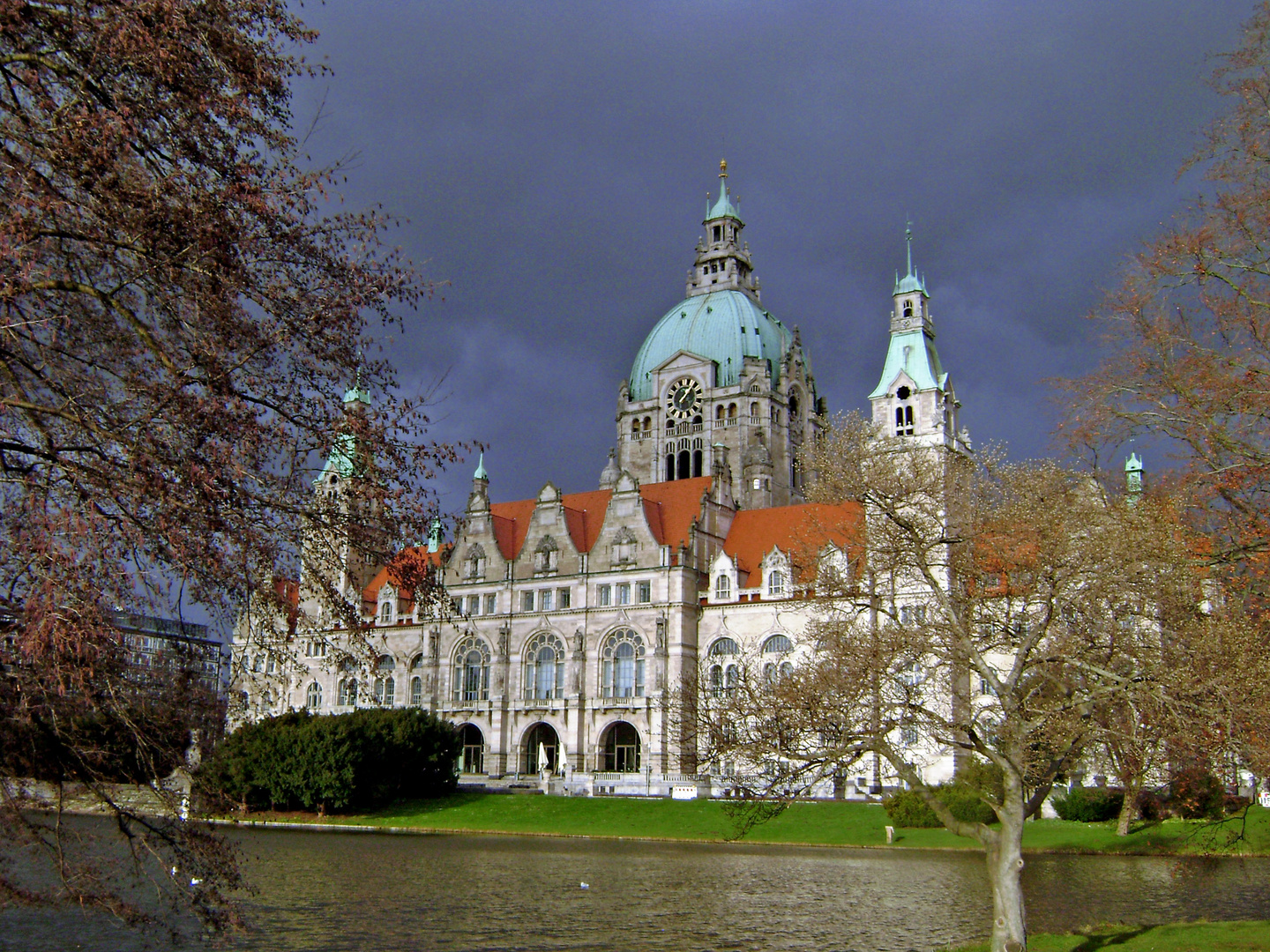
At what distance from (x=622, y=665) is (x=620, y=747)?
5.62 metres

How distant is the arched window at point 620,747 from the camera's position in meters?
74.9

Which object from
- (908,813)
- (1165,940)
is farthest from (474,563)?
(1165,940)

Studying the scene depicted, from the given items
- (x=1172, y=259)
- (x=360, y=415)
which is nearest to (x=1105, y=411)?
(x=1172, y=259)

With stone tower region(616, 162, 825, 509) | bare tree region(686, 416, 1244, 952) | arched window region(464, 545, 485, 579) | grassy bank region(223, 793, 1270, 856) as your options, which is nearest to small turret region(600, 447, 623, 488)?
stone tower region(616, 162, 825, 509)

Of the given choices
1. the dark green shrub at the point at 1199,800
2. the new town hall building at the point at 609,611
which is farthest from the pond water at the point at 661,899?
the new town hall building at the point at 609,611

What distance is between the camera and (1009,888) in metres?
18.4

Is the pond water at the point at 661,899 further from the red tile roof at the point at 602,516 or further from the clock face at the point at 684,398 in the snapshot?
the clock face at the point at 684,398

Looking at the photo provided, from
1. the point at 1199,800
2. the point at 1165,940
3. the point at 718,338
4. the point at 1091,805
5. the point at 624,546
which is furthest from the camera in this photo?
the point at 718,338

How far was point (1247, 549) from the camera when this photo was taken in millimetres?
16562

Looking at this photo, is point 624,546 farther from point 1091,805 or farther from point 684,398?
point 1091,805

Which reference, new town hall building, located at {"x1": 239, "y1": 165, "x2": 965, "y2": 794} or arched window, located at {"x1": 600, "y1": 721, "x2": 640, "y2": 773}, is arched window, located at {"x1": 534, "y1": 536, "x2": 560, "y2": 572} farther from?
arched window, located at {"x1": 600, "y1": 721, "x2": 640, "y2": 773}

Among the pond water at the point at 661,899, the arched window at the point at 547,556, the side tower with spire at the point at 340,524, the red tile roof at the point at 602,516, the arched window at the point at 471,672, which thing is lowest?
the pond water at the point at 661,899

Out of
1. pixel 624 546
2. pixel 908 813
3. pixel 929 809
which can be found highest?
pixel 624 546

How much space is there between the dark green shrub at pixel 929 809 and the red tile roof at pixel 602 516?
92.9 ft
